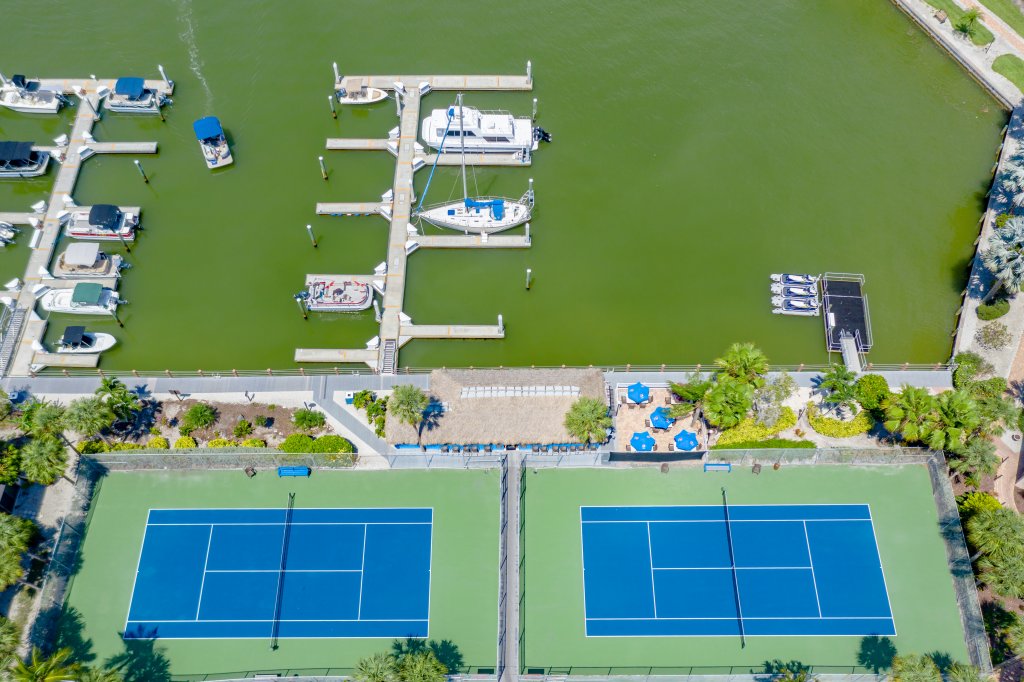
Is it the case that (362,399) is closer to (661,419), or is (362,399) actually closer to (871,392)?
(661,419)

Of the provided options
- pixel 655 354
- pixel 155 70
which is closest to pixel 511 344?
pixel 655 354

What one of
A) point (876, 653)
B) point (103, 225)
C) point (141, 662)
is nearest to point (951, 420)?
point (876, 653)

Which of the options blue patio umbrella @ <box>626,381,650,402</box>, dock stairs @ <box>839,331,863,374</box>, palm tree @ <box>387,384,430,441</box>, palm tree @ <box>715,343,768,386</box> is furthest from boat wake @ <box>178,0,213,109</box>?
dock stairs @ <box>839,331,863,374</box>

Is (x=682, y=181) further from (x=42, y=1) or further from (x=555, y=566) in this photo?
(x=42, y=1)

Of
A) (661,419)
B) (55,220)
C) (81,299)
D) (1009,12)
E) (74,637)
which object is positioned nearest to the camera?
(74,637)

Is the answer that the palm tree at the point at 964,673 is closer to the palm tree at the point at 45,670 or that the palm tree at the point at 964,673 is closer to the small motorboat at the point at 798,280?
the small motorboat at the point at 798,280

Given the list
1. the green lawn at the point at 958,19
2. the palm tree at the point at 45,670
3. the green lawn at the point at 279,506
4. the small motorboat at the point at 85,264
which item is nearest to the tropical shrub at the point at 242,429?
the green lawn at the point at 279,506

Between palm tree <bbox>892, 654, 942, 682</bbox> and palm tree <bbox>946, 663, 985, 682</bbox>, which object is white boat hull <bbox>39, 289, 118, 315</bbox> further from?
palm tree <bbox>946, 663, 985, 682</bbox>
